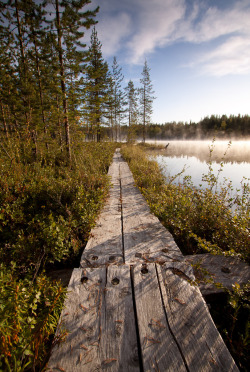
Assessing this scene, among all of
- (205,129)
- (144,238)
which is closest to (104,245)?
(144,238)

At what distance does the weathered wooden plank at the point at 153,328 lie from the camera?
90 centimetres

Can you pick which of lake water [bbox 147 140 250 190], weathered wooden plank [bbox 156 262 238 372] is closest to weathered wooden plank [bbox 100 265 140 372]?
weathered wooden plank [bbox 156 262 238 372]

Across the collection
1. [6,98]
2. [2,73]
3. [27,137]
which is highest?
[2,73]

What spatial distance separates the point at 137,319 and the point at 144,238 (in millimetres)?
1039

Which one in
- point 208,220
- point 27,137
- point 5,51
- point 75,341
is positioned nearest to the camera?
point 75,341

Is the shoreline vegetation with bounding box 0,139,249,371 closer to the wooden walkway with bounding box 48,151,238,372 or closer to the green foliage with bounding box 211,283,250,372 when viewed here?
the green foliage with bounding box 211,283,250,372

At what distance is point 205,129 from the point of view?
67.1m

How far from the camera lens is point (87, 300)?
1.27 m

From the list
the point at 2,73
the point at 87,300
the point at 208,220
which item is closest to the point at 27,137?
the point at 87,300

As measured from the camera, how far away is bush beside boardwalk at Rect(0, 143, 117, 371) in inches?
39.5

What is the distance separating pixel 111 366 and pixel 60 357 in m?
0.31

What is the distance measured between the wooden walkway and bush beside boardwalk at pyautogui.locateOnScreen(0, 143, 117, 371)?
191mm

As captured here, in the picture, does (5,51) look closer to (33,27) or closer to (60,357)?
(33,27)

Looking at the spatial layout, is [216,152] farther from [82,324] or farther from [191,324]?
[82,324]
